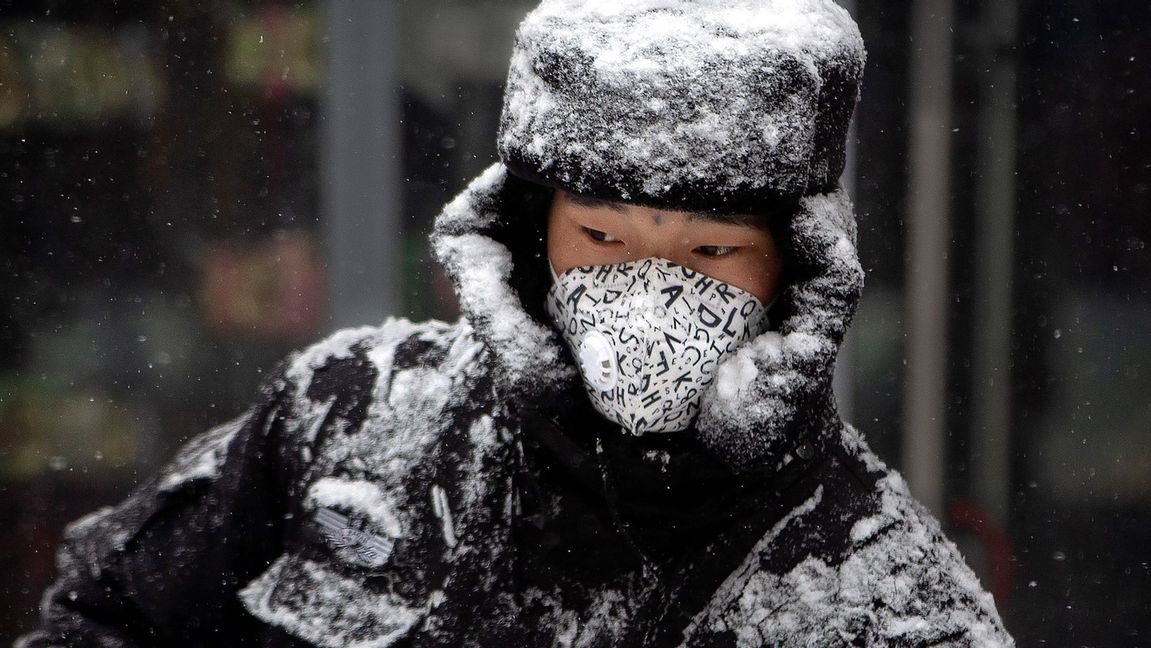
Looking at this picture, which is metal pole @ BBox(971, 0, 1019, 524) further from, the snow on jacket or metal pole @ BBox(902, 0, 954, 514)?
the snow on jacket

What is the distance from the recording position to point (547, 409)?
5.65 ft

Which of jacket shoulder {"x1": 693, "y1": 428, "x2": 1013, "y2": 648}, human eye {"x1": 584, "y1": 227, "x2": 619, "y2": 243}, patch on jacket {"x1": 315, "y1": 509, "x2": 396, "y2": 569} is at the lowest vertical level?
patch on jacket {"x1": 315, "y1": 509, "x2": 396, "y2": 569}

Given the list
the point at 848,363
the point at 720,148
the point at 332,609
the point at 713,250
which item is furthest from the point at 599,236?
the point at 848,363

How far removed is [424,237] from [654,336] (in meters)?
2.65

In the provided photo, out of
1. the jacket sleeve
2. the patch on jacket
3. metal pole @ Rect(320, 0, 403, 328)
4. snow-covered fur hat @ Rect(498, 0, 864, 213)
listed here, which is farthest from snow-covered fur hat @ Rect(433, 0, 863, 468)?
metal pole @ Rect(320, 0, 403, 328)

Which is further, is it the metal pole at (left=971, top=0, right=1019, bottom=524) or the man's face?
the metal pole at (left=971, top=0, right=1019, bottom=524)

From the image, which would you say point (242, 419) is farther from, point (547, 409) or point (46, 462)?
point (46, 462)

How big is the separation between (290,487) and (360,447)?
150 millimetres

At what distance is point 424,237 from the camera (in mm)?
4168

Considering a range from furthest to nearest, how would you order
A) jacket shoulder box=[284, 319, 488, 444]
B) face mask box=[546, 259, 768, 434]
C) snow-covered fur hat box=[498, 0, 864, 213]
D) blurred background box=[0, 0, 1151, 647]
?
blurred background box=[0, 0, 1151, 647] < jacket shoulder box=[284, 319, 488, 444] < face mask box=[546, 259, 768, 434] < snow-covered fur hat box=[498, 0, 864, 213]

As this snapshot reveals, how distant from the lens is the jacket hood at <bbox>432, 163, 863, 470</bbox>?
5.24 ft

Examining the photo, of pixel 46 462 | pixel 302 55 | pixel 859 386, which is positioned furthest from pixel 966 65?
pixel 46 462

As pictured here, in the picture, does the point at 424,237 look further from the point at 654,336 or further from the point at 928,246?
the point at 654,336

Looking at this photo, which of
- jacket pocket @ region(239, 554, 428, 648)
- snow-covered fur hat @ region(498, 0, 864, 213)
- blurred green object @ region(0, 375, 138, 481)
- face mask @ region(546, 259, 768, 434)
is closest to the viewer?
snow-covered fur hat @ region(498, 0, 864, 213)
